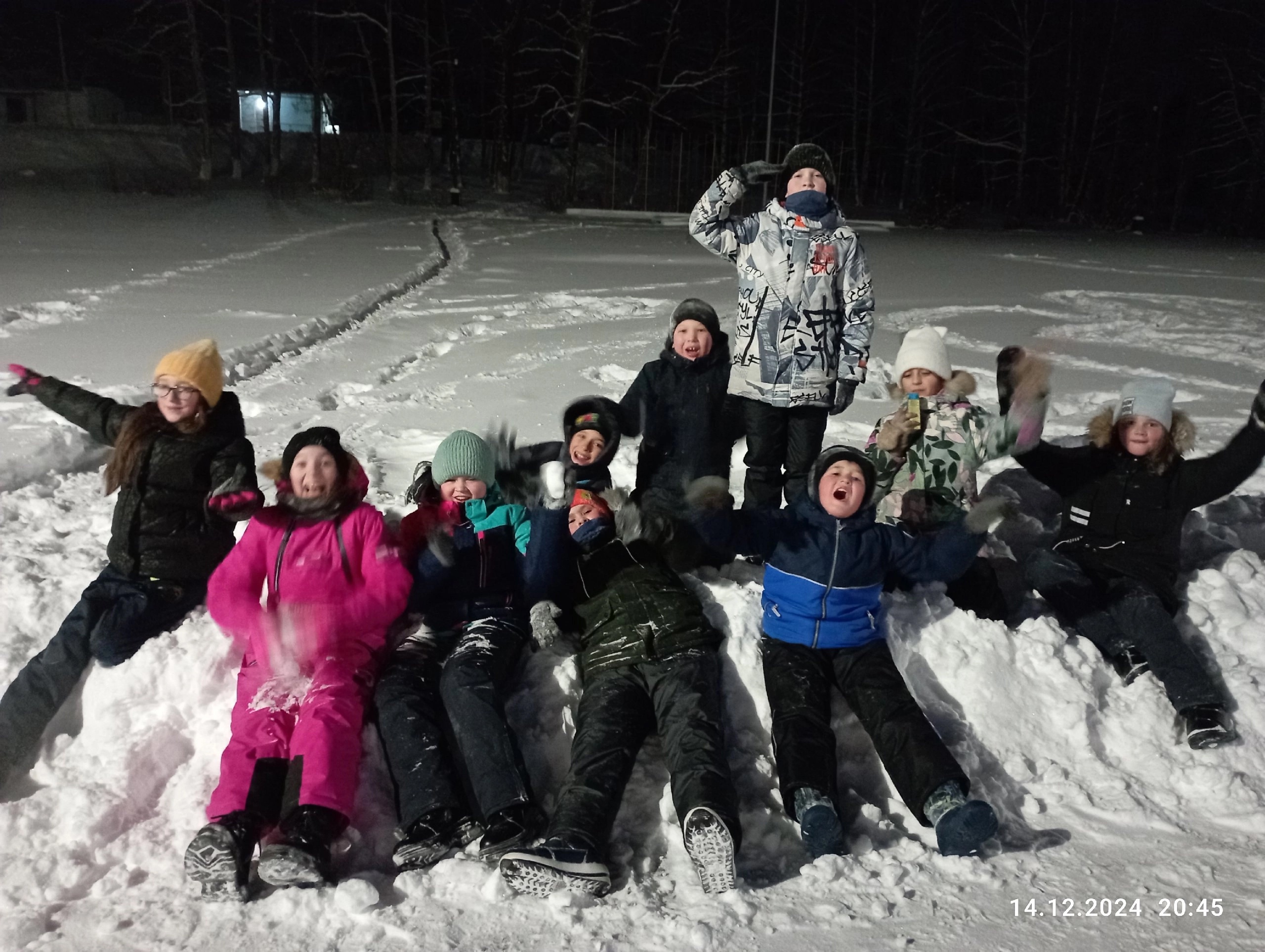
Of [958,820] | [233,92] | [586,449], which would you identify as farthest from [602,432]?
[233,92]

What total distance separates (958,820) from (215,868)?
1.80 m

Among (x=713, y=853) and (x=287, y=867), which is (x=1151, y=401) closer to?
(x=713, y=853)

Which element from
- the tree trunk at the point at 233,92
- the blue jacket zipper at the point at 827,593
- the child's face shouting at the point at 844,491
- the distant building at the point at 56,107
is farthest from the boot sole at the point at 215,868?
the distant building at the point at 56,107

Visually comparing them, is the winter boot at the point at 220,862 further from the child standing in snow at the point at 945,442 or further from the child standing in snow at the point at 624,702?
the child standing in snow at the point at 945,442

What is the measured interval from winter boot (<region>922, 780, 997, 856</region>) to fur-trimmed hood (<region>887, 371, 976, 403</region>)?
1500 millimetres

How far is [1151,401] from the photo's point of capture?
3.33 meters

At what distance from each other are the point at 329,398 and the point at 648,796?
4017 mm

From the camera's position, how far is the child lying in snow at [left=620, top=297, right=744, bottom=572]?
141 inches

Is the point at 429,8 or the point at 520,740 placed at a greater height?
the point at 429,8

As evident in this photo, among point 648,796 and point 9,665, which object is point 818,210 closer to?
point 648,796

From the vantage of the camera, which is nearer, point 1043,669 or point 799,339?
point 1043,669

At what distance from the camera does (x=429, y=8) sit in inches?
1077

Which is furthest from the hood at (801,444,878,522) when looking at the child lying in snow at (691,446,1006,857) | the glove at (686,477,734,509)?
the glove at (686,477,734,509)

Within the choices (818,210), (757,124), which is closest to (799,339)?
(818,210)
